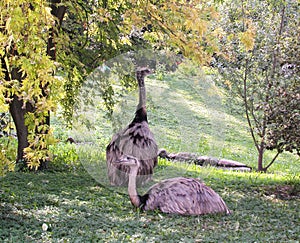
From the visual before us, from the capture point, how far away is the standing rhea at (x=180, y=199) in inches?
223

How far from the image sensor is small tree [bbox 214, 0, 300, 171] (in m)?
7.05

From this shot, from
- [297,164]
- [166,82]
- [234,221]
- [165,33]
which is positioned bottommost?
[297,164]

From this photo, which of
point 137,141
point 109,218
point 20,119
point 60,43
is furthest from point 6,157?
point 20,119

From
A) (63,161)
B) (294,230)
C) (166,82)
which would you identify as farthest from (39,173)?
(294,230)

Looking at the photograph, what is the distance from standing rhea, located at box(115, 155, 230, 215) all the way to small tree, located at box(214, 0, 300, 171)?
175 centimetres

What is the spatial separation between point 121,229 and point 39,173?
111 inches

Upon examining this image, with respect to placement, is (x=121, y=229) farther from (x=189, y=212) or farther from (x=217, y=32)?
(x=217, y=32)

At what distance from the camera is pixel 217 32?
22.4 feet

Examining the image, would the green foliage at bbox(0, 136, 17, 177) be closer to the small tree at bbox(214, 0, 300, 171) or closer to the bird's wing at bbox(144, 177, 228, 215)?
the bird's wing at bbox(144, 177, 228, 215)

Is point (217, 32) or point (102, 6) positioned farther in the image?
point (102, 6)

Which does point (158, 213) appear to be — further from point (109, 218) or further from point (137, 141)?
point (137, 141)

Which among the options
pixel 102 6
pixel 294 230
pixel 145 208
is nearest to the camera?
pixel 294 230

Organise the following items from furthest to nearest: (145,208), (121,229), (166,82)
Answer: (166,82), (145,208), (121,229)

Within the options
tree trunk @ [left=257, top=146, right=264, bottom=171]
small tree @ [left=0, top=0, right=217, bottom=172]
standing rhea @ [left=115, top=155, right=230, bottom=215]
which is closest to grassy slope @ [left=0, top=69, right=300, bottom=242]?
standing rhea @ [left=115, top=155, right=230, bottom=215]
